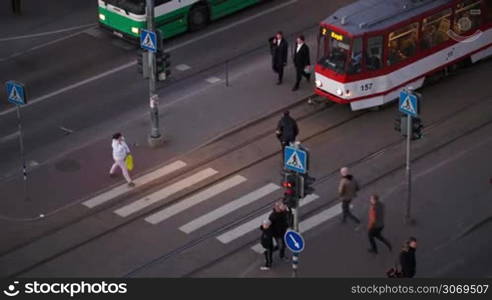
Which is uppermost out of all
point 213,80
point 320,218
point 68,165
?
point 213,80

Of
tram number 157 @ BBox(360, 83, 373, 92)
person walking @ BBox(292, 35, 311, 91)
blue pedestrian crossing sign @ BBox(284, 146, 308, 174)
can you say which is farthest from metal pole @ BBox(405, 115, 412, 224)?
person walking @ BBox(292, 35, 311, 91)

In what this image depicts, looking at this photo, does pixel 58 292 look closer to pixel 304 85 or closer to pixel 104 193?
pixel 104 193

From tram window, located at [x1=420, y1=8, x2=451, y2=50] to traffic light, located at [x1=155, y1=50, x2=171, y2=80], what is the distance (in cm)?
777

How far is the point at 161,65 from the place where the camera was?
36.4 meters

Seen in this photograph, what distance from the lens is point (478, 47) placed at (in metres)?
41.1

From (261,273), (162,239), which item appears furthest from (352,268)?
(162,239)

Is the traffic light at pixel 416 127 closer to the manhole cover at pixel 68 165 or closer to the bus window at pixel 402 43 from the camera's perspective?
the bus window at pixel 402 43

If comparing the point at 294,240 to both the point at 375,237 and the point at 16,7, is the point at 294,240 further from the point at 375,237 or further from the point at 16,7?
the point at 16,7

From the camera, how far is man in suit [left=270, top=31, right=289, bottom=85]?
39.7 metres

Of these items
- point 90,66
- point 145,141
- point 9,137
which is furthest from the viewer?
point 90,66

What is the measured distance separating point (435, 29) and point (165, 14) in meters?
9.17

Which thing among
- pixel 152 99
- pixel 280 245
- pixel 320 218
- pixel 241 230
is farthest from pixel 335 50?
pixel 280 245

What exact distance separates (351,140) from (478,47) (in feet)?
20.7

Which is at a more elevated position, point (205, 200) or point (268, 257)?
point (268, 257)
